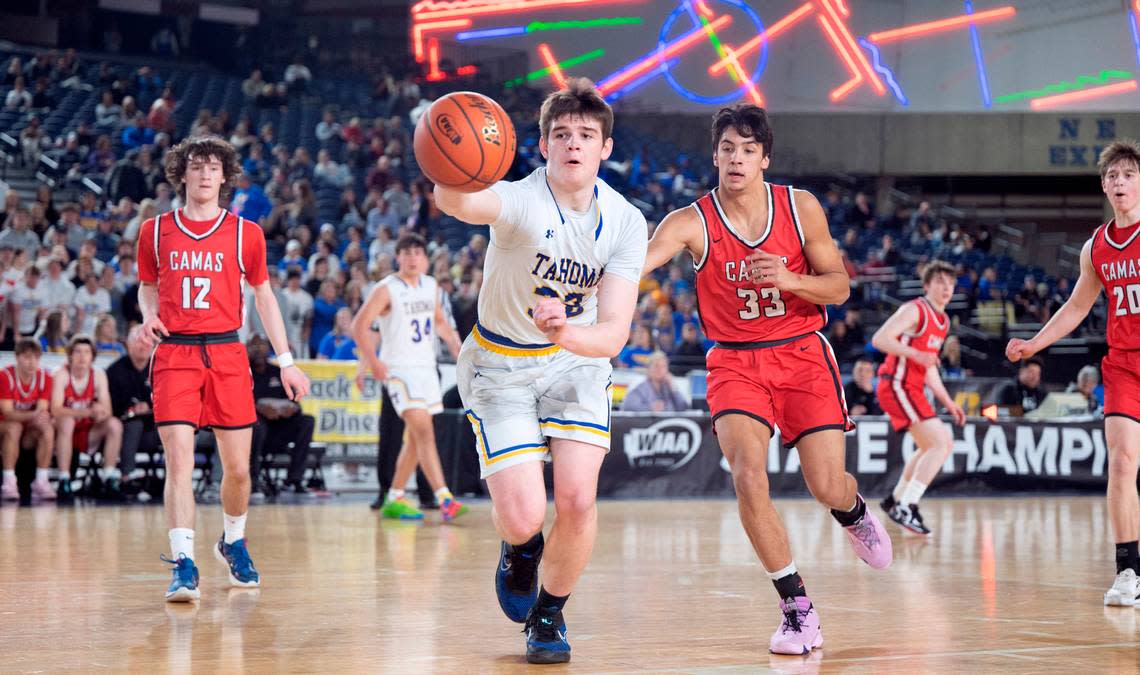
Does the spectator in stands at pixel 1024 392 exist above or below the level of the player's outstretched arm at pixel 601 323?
below

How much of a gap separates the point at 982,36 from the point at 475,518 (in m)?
21.7

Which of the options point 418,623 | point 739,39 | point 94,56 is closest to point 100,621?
point 418,623

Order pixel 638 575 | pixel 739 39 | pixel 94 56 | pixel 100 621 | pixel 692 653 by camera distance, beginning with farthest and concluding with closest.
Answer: pixel 94 56 → pixel 739 39 → pixel 638 575 → pixel 100 621 → pixel 692 653

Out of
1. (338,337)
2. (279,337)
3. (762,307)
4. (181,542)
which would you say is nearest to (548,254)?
(762,307)

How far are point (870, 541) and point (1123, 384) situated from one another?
1676mm

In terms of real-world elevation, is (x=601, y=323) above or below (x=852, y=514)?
above

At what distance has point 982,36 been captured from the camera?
93.2 ft

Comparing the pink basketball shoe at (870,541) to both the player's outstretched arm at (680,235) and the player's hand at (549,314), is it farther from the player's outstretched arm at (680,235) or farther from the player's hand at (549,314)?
the player's hand at (549,314)

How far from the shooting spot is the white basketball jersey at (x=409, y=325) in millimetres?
10576

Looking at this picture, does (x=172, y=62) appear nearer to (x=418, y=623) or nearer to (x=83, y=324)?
(x=83, y=324)

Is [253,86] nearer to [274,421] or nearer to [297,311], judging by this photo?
[297,311]

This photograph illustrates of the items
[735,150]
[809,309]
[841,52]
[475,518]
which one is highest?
[841,52]

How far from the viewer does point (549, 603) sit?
450 centimetres

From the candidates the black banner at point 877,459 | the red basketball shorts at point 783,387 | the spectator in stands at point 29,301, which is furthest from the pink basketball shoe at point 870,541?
the spectator in stands at point 29,301
